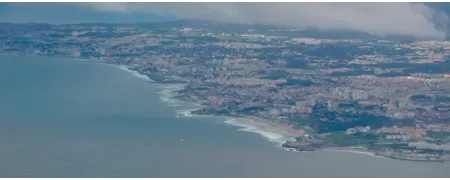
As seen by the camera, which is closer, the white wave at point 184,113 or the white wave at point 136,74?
the white wave at point 184,113

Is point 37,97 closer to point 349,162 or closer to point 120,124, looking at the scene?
point 120,124

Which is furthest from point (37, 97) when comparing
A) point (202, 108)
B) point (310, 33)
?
point (310, 33)

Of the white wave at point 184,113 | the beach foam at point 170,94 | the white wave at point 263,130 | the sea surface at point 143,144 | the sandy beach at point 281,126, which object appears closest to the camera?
the sea surface at point 143,144

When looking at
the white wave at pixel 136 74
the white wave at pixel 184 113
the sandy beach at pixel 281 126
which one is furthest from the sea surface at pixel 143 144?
the white wave at pixel 136 74

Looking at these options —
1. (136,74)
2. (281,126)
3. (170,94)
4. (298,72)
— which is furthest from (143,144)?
(136,74)

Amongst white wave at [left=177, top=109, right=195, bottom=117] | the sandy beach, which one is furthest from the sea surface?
the sandy beach

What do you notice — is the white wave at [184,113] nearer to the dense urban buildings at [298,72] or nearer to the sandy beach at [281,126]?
the dense urban buildings at [298,72]

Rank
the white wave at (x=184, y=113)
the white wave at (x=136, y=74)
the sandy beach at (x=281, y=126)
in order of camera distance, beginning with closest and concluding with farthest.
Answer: the sandy beach at (x=281, y=126) → the white wave at (x=184, y=113) → the white wave at (x=136, y=74)
